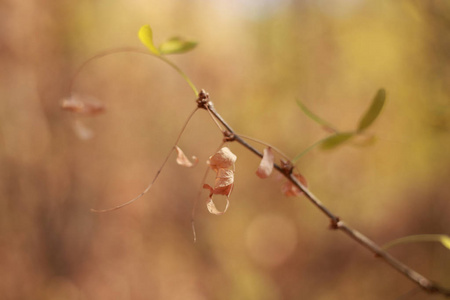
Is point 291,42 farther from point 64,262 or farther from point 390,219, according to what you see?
point 64,262

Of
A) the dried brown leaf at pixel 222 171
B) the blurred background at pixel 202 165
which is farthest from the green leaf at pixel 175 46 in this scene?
the blurred background at pixel 202 165

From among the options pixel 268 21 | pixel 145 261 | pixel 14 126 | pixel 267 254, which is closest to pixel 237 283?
pixel 267 254

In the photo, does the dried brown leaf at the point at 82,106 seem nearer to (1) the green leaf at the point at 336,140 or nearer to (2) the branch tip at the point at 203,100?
(2) the branch tip at the point at 203,100

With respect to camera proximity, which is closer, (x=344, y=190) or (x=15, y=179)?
(x=15, y=179)

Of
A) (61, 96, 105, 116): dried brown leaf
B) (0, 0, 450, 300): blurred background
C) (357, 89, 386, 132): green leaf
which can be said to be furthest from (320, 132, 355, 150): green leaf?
(0, 0, 450, 300): blurred background

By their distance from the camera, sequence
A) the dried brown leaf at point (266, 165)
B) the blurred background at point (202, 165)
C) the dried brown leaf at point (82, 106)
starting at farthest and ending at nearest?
the blurred background at point (202, 165), the dried brown leaf at point (82, 106), the dried brown leaf at point (266, 165)
